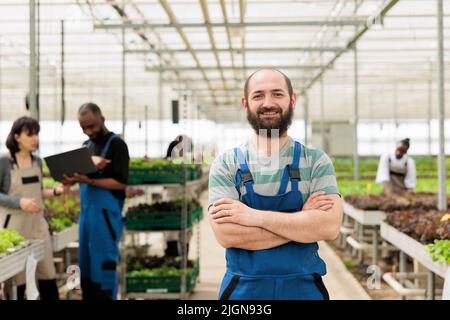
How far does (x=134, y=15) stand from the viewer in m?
6.65

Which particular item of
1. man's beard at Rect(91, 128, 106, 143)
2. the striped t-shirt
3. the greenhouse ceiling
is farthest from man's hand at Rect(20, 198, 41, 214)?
the striped t-shirt

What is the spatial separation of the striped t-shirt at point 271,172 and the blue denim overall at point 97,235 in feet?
6.35

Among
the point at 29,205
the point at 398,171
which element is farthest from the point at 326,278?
the point at 29,205

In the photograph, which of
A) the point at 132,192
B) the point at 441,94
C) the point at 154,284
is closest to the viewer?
the point at 441,94

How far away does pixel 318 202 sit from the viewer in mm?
1211

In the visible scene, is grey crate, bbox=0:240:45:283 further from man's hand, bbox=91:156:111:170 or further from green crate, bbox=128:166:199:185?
green crate, bbox=128:166:199:185

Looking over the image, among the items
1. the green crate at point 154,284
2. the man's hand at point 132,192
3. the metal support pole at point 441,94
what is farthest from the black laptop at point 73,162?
the man's hand at point 132,192

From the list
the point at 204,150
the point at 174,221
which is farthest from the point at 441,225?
the point at 204,150

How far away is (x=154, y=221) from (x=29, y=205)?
1222mm

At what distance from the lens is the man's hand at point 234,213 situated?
1194mm

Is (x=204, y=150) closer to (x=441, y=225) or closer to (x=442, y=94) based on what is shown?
(x=441, y=225)

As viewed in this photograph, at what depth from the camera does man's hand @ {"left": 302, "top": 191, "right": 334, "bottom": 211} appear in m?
1.21

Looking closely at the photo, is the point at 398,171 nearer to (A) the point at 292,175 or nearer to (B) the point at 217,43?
(B) the point at 217,43
